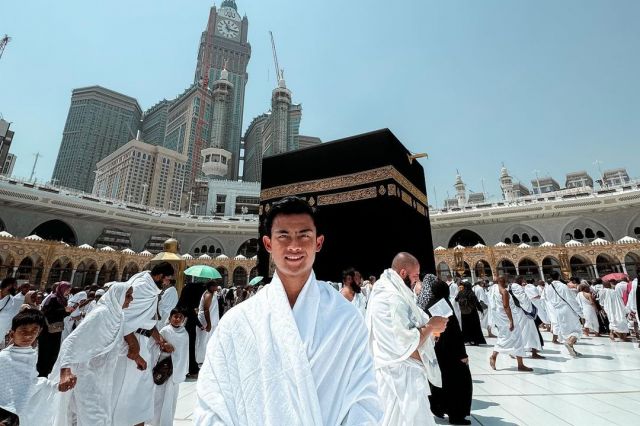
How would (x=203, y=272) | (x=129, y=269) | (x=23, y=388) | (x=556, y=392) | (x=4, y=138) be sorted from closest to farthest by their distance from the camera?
(x=23, y=388) < (x=556, y=392) < (x=203, y=272) < (x=129, y=269) < (x=4, y=138)

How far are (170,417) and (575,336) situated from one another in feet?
18.6

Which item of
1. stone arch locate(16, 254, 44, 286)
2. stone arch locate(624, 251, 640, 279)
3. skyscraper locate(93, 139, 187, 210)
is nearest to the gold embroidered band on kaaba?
stone arch locate(16, 254, 44, 286)

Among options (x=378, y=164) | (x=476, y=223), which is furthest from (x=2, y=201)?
(x=476, y=223)

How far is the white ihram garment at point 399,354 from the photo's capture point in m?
1.73

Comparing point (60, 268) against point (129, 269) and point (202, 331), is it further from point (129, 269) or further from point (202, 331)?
point (202, 331)

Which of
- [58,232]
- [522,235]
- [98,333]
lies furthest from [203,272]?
[522,235]

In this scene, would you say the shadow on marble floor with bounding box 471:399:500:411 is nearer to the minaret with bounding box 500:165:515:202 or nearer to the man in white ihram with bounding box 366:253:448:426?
the man in white ihram with bounding box 366:253:448:426

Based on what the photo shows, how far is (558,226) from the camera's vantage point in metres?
18.2

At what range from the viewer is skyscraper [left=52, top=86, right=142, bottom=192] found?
50.7 metres

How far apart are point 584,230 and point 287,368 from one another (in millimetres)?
22552

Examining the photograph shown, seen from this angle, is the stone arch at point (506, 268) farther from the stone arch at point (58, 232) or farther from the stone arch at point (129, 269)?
the stone arch at point (58, 232)

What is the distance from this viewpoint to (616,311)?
20.1 ft

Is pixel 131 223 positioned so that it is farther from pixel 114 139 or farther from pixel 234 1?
pixel 234 1

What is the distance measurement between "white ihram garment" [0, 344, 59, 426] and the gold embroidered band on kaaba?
6556 millimetres
